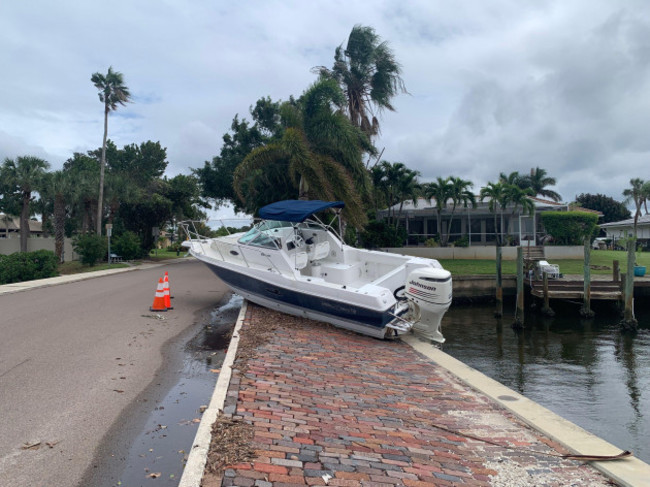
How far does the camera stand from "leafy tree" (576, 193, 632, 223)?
6375cm

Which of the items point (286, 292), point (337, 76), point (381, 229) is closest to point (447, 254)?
point (381, 229)

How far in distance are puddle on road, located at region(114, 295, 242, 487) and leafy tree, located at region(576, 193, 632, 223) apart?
6628cm

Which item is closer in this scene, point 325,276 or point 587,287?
point 325,276

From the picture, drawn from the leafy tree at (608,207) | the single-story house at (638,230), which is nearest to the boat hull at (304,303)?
the single-story house at (638,230)

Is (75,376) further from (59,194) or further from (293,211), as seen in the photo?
(59,194)

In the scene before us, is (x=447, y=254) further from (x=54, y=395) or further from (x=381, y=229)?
(x=54, y=395)

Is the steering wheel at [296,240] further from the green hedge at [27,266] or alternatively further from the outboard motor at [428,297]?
the green hedge at [27,266]

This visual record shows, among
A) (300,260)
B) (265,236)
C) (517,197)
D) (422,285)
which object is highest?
(517,197)

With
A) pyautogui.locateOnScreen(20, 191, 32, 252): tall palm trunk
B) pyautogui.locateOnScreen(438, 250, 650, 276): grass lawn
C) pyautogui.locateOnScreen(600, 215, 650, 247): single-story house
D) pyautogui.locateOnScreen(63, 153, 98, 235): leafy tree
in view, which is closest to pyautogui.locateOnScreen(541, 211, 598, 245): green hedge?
pyautogui.locateOnScreen(438, 250, 650, 276): grass lawn

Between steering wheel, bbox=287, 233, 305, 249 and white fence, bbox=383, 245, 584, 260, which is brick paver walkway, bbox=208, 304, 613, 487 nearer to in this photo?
steering wheel, bbox=287, 233, 305, 249

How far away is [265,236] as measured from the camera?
11891 mm

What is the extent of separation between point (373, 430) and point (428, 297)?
5108 mm

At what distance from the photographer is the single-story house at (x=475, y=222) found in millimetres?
31266

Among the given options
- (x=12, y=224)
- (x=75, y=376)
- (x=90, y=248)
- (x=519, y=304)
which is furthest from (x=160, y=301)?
(x=12, y=224)
